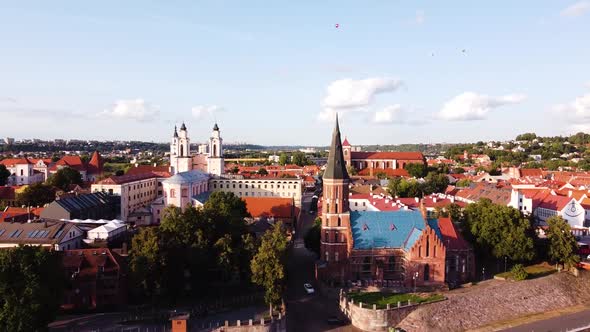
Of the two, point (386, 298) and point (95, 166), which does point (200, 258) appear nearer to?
point (386, 298)

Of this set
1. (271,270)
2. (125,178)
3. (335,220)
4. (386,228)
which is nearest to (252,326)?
(271,270)

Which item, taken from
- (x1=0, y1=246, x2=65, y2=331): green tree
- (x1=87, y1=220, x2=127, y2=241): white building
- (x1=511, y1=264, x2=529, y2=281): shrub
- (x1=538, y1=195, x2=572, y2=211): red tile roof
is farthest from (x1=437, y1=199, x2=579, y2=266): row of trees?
(x1=0, y1=246, x2=65, y2=331): green tree

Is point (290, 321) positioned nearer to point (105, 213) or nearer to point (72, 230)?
point (72, 230)

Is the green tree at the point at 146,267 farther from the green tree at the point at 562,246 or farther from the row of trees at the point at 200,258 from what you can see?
the green tree at the point at 562,246

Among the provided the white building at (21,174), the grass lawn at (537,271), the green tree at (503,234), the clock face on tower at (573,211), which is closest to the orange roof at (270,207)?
the green tree at (503,234)

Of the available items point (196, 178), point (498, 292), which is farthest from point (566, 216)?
point (196, 178)

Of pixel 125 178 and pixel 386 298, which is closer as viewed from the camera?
pixel 386 298
